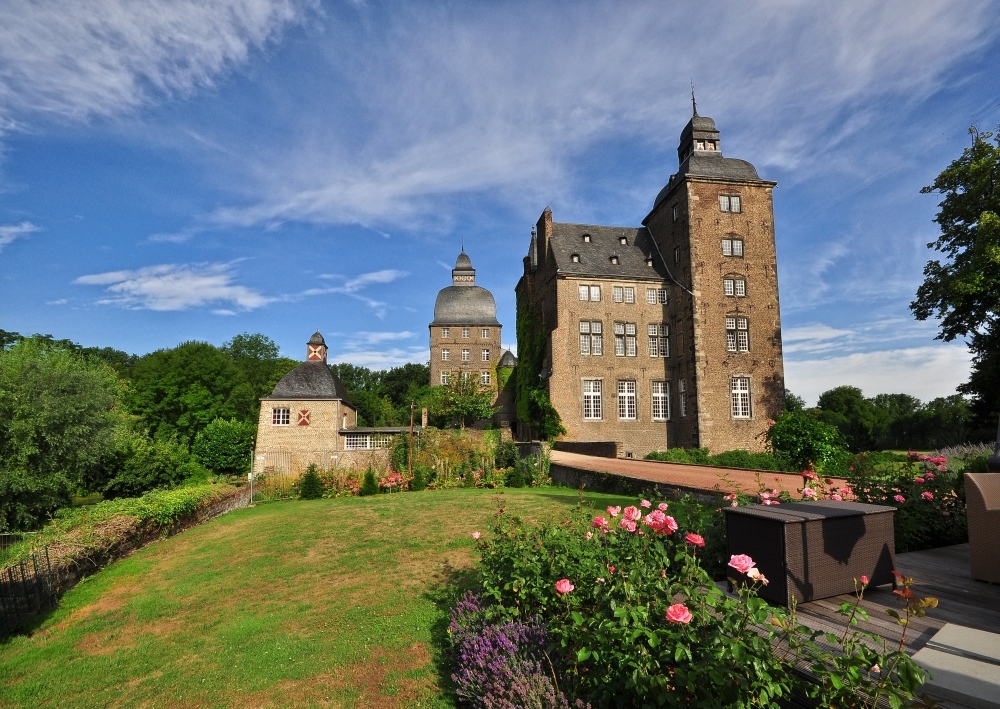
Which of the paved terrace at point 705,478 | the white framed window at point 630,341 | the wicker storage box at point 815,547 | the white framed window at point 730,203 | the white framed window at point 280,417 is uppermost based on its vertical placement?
the white framed window at point 730,203

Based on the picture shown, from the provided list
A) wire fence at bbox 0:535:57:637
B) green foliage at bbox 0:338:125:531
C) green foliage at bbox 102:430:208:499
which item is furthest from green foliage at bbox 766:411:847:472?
green foliage at bbox 0:338:125:531

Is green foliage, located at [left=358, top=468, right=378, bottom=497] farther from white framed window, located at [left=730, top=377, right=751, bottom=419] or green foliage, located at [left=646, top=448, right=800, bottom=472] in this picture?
white framed window, located at [left=730, top=377, right=751, bottom=419]

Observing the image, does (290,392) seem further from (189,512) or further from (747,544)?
(747,544)

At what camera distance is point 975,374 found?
2595 cm

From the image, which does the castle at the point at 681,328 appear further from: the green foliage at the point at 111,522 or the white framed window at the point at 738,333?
the green foliage at the point at 111,522

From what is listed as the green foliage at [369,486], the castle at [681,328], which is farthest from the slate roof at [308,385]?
the green foliage at [369,486]

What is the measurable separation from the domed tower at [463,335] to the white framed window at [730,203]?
111 feet

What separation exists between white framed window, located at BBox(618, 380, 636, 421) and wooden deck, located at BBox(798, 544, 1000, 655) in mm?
25294

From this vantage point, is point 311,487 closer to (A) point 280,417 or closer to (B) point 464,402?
(B) point 464,402

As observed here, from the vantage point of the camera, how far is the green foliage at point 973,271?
67.5ft

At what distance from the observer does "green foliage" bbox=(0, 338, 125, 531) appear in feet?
68.8

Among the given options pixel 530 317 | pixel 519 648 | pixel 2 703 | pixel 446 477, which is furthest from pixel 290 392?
pixel 519 648

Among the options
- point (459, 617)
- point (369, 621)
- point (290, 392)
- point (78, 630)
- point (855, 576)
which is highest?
point (290, 392)

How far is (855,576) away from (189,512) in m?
16.8
